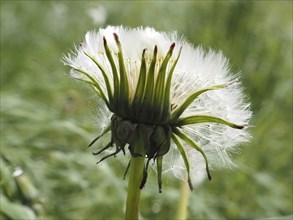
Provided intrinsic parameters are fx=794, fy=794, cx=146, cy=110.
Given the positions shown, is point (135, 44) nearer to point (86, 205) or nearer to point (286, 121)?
point (86, 205)

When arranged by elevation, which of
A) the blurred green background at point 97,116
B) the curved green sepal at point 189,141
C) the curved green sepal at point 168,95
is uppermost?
the curved green sepal at point 168,95

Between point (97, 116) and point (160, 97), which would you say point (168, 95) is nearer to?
point (160, 97)

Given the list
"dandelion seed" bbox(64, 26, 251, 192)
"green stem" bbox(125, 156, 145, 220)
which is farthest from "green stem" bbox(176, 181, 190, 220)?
"green stem" bbox(125, 156, 145, 220)

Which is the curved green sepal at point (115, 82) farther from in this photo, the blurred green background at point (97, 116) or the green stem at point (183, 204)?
the green stem at point (183, 204)

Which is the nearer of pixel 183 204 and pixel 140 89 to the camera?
pixel 140 89

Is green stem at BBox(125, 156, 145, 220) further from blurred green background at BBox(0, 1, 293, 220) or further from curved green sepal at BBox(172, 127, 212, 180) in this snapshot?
blurred green background at BBox(0, 1, 293, 220)

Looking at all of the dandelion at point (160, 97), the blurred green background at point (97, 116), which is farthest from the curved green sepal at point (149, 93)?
the blurred green background at point (97, 116)

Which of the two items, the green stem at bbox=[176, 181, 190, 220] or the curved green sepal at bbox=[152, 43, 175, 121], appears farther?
the green stem at bbox=[176, 181, 190, 220]

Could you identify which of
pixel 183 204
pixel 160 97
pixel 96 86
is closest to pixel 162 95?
pixel 160 97
